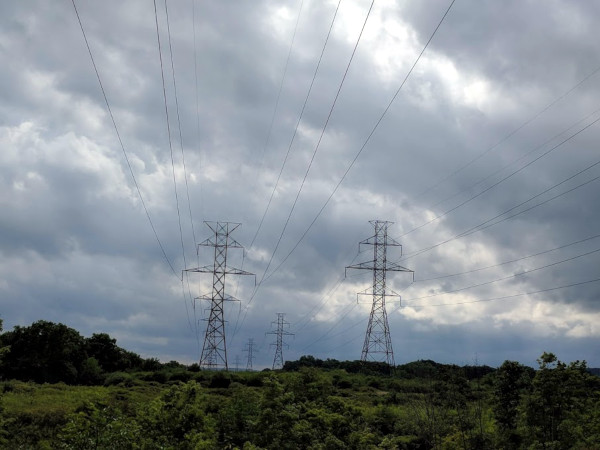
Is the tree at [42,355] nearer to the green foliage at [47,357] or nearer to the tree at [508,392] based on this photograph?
the green foliage at [47,357]

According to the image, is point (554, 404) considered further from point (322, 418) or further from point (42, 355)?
point (42, 355)

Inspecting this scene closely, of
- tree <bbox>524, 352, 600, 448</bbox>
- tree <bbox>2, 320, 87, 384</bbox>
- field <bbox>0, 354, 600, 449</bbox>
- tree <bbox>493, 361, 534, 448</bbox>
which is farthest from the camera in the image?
tree <bbox>2, 320, 87, 384</bbox>

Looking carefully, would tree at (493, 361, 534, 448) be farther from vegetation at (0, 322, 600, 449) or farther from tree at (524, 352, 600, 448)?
tree at (524, 352, 600, 448)

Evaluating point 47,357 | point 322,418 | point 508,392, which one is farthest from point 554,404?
point 47,357

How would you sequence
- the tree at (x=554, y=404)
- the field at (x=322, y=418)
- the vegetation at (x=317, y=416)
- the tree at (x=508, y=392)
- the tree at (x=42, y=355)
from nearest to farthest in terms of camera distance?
the field at (x=322, y=418)
the vegetation at (x=317, y=416)
the tree at (x=554, y=404)
the tree at (x=508, y=392)
the tree at (x=42, y=355)

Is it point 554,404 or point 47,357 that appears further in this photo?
point 47,357

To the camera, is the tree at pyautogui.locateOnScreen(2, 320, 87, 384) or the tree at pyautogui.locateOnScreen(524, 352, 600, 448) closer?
the tree at pyautogui.locateOnScreen(524, 352, 600, 448)

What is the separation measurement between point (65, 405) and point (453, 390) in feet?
103

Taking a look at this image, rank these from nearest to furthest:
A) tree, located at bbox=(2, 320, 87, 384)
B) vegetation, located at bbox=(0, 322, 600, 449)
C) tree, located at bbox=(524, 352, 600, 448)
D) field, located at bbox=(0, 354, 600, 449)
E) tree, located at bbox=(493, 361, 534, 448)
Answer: field, located at bbox=(0, 354, 600, 449) → vegetation, located at bbox=(0, 322, 600, 449) → tree, located at bbox=(524, 352, 600, 448) → tree, located at bbox=(493, 361, 534, 448) → tree, located at bbox=(2, 320, 87, 384)

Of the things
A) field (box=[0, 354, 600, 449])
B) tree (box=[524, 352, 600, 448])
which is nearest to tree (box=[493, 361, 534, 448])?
field (box=[0, 354, 600, 449])

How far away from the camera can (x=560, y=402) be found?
25.1 meters

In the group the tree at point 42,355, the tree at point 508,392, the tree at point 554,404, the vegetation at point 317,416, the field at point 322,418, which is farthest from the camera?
the tree at point 42,355

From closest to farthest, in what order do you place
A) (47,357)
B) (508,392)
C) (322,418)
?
(322,418) < (508,392) < (47,357)

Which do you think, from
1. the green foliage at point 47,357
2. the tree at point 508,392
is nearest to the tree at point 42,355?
the green foliage at point 47,357
